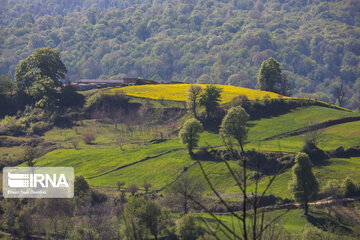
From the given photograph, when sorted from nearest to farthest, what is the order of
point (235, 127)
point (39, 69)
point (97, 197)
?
point (97, 197), point (235, 127), point (39, 69)

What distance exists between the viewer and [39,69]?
116688 mm

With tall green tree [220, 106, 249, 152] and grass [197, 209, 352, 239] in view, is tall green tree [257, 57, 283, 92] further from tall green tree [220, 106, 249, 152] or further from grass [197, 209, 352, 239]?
grass [197, 209, 352, 239]

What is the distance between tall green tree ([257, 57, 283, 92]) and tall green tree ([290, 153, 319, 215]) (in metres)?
53.9

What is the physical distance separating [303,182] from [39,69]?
82.9m

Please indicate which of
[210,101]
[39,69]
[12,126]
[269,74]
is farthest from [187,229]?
[39,69]

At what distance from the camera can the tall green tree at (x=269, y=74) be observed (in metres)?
111

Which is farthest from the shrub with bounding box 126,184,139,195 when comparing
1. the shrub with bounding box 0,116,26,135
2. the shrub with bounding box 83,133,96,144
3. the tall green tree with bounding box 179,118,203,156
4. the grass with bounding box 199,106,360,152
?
the shrub with bounding box 0,116,26,135

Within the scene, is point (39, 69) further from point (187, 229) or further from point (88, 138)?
point (187, 229)

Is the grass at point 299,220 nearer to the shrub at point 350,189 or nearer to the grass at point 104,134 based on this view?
the shrub at point 350,189

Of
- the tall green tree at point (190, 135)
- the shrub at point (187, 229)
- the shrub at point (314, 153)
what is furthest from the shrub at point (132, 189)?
the shrub at point (314, 153)

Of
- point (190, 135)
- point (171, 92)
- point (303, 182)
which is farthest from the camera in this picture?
point (171, 92)

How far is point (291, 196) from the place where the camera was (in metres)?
61.2

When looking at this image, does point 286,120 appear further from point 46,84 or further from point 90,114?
point 46,84

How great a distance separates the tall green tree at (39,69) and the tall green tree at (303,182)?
7604cm
